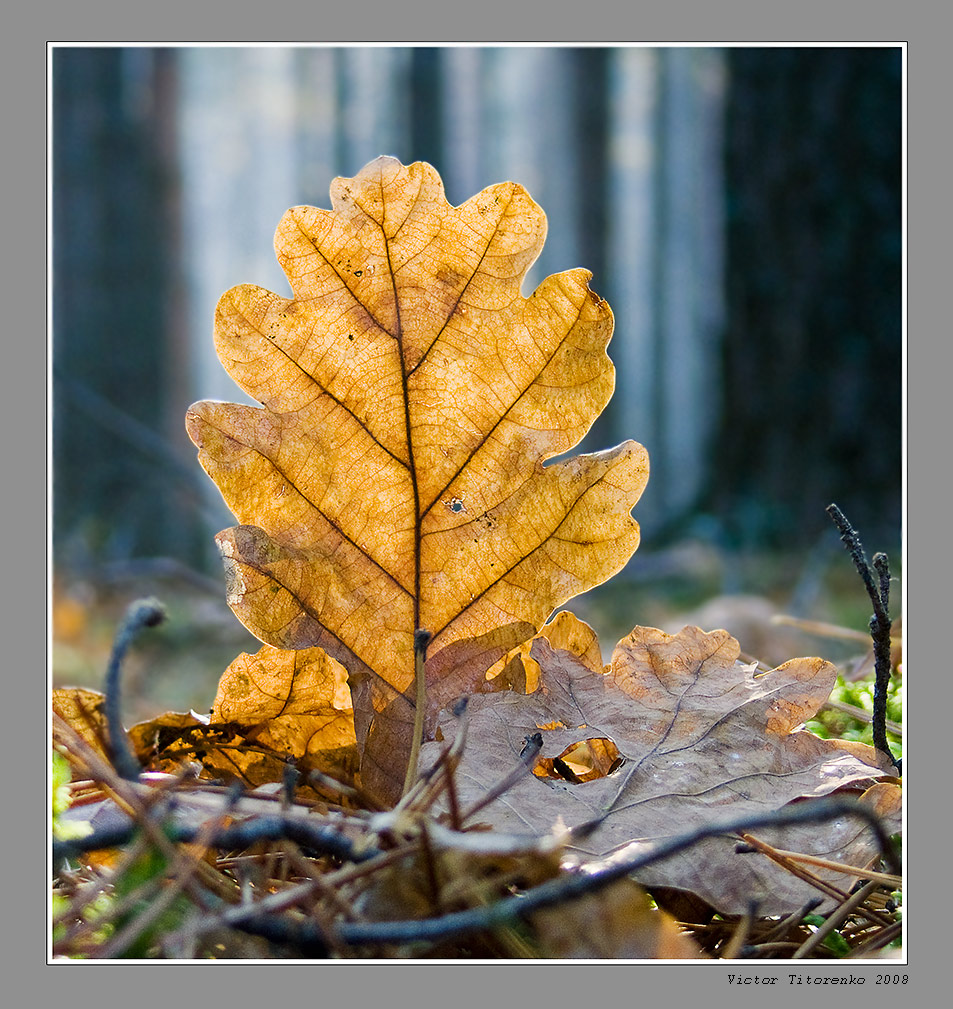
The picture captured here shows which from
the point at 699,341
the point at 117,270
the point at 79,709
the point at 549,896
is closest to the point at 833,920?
the point at 549,896

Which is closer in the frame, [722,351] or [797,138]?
[797,138]

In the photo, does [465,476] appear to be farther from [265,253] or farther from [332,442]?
[265,253]

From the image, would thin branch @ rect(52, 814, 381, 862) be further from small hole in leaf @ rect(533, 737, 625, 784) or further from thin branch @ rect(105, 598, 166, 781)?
small hole in leaf @ rect(533, 737, 625, 784)

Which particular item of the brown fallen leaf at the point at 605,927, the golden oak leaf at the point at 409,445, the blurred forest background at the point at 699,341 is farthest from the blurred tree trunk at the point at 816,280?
the brown fallen leaf at the point at 605,927

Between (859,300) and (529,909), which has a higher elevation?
(859,300)

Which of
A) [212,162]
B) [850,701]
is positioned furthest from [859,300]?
[212,162]

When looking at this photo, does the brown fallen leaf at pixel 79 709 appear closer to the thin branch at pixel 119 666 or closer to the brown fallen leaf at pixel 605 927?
the thin branch at pixel 119 666
